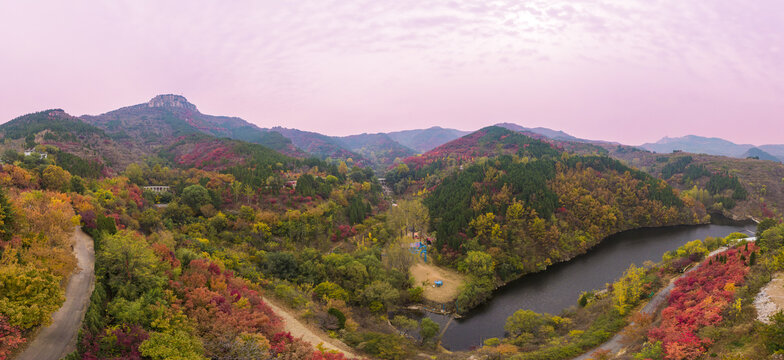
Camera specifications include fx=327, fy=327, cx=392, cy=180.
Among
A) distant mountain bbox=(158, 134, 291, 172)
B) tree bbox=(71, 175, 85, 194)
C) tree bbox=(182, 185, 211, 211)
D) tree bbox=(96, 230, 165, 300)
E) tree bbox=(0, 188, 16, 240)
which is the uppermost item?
distant mountain bbox=(158, 134, 291, 172)

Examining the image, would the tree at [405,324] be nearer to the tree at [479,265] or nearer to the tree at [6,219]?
the tree at [479,265]

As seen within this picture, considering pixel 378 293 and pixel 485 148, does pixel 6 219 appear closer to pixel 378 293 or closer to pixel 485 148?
pixel 378 293

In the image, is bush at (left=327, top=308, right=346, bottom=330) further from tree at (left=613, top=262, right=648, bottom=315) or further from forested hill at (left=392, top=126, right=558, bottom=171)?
forested hill at (left=392, top=126, right=558, bottom=171)

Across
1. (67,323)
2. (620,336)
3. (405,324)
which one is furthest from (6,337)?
(620,336)

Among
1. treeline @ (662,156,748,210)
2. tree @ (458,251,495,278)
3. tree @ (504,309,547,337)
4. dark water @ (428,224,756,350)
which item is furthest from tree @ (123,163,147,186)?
treeline @ (662,156,748,210)

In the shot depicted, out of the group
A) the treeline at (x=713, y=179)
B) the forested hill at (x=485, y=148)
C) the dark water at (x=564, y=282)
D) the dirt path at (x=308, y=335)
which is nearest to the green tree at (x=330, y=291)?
the dirt path at (x=308, y=335)
